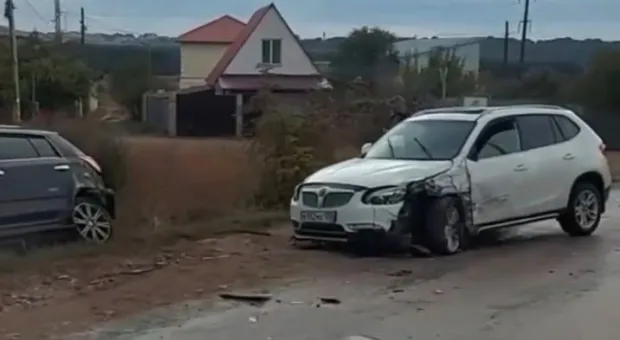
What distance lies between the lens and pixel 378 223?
13.0 metres

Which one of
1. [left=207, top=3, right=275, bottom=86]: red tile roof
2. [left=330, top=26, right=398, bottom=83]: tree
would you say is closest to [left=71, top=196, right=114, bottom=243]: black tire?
[left=207, top=3, right=275, bottom=86]: red tile roof

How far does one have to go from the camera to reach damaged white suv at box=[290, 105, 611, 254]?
519 inches

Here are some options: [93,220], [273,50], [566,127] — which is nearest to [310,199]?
[93,220]

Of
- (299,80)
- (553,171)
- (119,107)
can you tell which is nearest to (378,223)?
(553,171)

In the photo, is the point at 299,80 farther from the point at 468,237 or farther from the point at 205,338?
the point at 205,338

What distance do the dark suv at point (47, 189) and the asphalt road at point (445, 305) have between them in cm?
381

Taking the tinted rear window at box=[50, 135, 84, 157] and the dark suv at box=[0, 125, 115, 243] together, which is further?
the tinted rear window at box=[50, 135, 84, 157]

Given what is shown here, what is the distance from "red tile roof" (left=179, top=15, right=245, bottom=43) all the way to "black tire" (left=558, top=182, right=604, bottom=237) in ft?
192

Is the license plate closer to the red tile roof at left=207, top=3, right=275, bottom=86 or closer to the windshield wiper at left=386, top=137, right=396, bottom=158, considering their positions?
the windshield wiper at left=386, top=137, right=396, bottom=158

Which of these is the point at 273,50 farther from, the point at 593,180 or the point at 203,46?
the point at 593,180

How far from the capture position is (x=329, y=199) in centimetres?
1336

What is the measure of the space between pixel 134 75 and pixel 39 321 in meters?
59.5

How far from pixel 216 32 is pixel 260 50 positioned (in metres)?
14.8

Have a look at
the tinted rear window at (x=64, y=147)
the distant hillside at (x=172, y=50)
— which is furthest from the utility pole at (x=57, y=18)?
the tinted rear window at (x=64, y=147)
